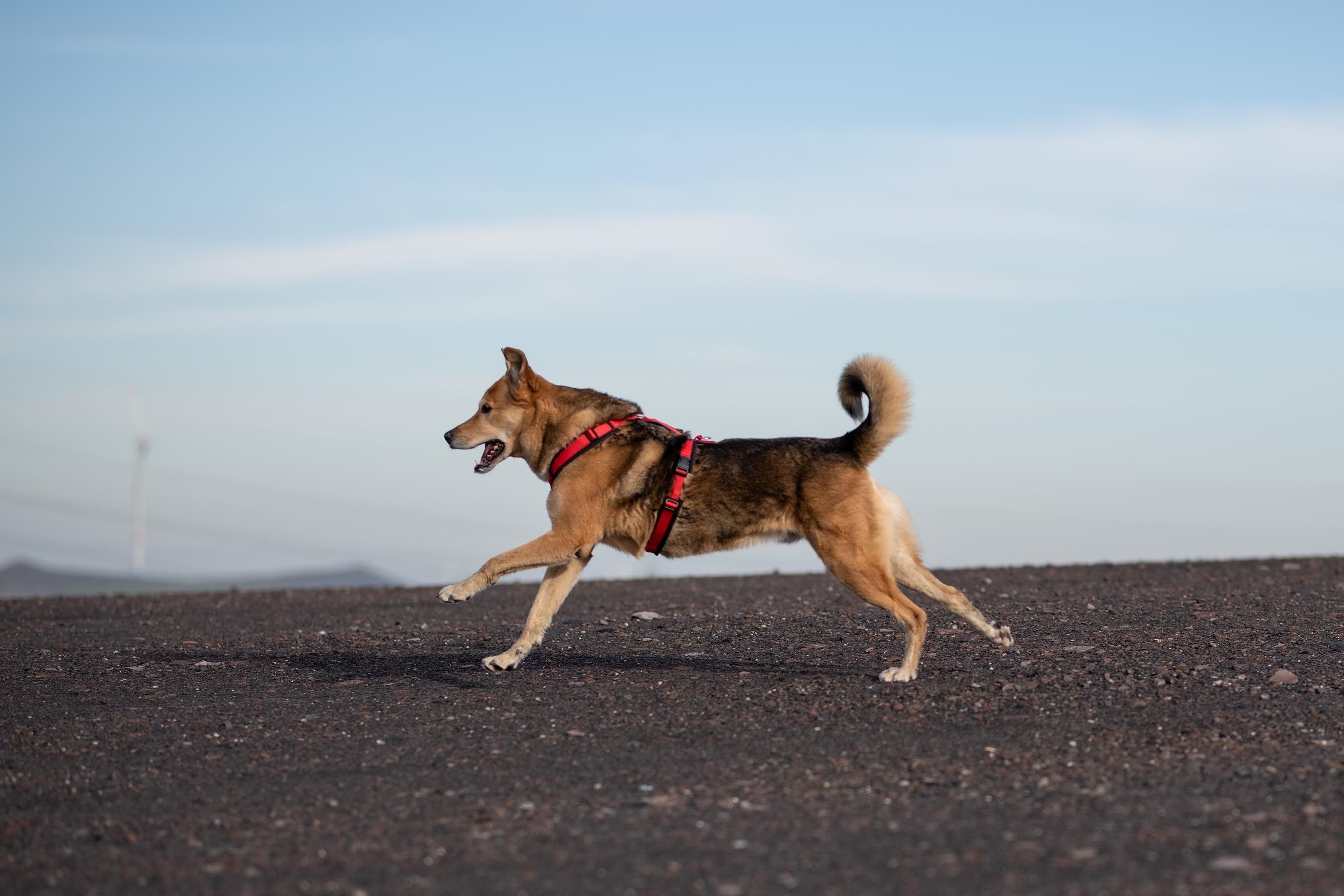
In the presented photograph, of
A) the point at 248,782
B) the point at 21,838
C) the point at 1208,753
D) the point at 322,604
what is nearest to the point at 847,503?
the point at 1208,753

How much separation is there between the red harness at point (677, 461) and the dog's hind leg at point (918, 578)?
1420 millimetres

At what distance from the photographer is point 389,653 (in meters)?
11.2

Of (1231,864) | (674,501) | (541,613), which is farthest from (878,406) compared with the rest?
(1231,864)

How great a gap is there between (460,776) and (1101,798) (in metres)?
3.24

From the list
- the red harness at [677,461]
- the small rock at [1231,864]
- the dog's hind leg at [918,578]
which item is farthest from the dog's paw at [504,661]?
the small rock at [1231,864]

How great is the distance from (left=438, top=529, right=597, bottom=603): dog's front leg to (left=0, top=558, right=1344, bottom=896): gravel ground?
769 millimetres

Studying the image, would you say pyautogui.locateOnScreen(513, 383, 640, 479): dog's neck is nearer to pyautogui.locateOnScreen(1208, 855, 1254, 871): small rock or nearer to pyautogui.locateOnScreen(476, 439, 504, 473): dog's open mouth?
pyautogui.locateOnScreen(476, 439, 504, 473): dog's open mouth

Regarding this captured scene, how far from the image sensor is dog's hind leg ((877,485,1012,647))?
900cm

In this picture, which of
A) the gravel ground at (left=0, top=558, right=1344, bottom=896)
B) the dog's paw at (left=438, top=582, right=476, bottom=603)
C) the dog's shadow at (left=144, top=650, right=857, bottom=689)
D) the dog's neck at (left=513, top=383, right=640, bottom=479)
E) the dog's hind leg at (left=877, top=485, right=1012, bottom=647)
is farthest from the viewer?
the dog's neck at (left=513, top=383, right=640, bottom=479)

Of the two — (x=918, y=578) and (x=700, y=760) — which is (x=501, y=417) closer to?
(x=918, y=578)

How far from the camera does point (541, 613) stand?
952 centimetres

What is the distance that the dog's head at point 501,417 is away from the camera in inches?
389

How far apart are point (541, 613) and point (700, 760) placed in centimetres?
299

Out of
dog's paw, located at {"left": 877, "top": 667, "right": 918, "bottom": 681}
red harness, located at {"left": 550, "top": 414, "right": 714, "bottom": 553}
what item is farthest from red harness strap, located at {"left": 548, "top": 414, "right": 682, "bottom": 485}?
dog's paw, located at {"left": 877, "top": 667, "right": 918, "bottom": 681}
